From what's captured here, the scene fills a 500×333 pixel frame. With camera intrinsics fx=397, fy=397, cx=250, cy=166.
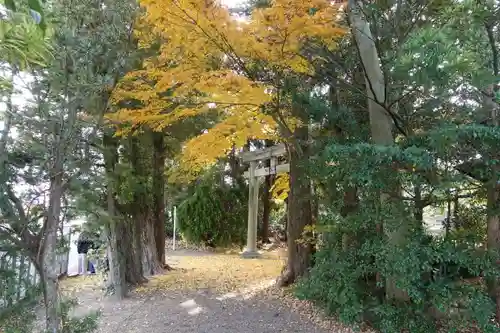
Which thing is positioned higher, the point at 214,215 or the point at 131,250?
the point at 214,215

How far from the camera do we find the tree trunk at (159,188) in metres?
8.07

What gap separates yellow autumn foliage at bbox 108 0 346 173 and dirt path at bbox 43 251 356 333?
7.84ft

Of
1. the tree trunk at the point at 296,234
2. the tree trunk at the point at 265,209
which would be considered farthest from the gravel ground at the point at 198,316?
the tree trunk at the point at 265,209

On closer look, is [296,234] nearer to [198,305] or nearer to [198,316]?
[198,305]

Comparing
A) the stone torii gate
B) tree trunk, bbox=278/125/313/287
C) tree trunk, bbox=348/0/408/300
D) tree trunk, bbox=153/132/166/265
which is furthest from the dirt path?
the stone torii gate

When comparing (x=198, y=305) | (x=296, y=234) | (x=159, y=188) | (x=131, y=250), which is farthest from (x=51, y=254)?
(x=159, y=188)

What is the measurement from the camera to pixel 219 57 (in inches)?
179

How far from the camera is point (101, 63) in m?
2.98

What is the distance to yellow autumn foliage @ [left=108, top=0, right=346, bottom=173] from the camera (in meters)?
3.77

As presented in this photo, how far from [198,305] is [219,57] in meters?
3.59

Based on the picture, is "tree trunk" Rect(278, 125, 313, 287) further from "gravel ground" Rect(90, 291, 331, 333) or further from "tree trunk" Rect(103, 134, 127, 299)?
"tree trunk" Rect(103, 134, 127, 299)

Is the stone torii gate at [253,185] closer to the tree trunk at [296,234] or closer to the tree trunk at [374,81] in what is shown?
the tree trunk at [296,234]

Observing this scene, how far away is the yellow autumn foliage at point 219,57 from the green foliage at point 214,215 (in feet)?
23.0

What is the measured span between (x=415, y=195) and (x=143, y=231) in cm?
558
